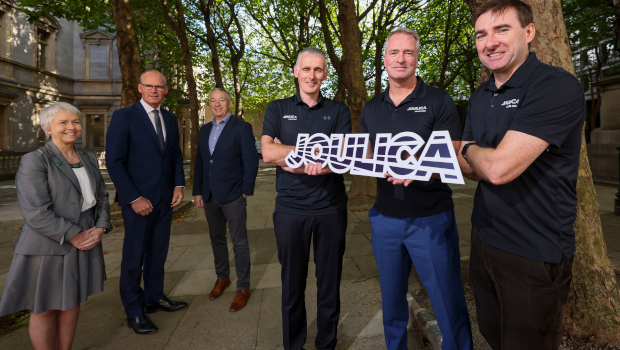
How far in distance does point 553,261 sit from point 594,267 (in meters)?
1.29

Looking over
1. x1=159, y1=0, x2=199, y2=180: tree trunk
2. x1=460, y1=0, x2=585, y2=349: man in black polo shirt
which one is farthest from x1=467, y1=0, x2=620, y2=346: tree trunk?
x1=159, y1=0, x2=199, y2=180: tree trunk

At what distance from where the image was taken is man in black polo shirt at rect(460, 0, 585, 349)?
60.3 inches

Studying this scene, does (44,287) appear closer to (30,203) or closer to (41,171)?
(30,203)

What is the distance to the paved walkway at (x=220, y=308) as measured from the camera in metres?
3.03

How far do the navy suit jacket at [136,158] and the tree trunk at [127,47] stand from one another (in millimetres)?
4231

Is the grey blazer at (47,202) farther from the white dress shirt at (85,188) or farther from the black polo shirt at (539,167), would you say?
the black polo shirt at (539,167)

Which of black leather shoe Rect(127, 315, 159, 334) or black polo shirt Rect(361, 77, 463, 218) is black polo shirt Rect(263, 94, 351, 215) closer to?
black polo shirt Rect(361, 77, 463, 218)

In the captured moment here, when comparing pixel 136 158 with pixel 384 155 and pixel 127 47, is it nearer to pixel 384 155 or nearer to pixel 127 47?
pixel 384 155

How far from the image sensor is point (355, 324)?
10.6 feet

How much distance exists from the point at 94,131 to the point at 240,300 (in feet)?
94.1

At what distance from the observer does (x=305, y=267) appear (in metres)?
2.77

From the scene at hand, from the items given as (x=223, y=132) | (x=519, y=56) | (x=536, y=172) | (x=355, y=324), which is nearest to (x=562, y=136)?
(x=536, y=172)

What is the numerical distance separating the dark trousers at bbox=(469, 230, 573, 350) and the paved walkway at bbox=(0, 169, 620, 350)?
4.15ft

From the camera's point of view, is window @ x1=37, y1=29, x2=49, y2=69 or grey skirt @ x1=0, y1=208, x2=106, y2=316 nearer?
grey skirt @ x1=0, y1=208, x2=106, y2=316
